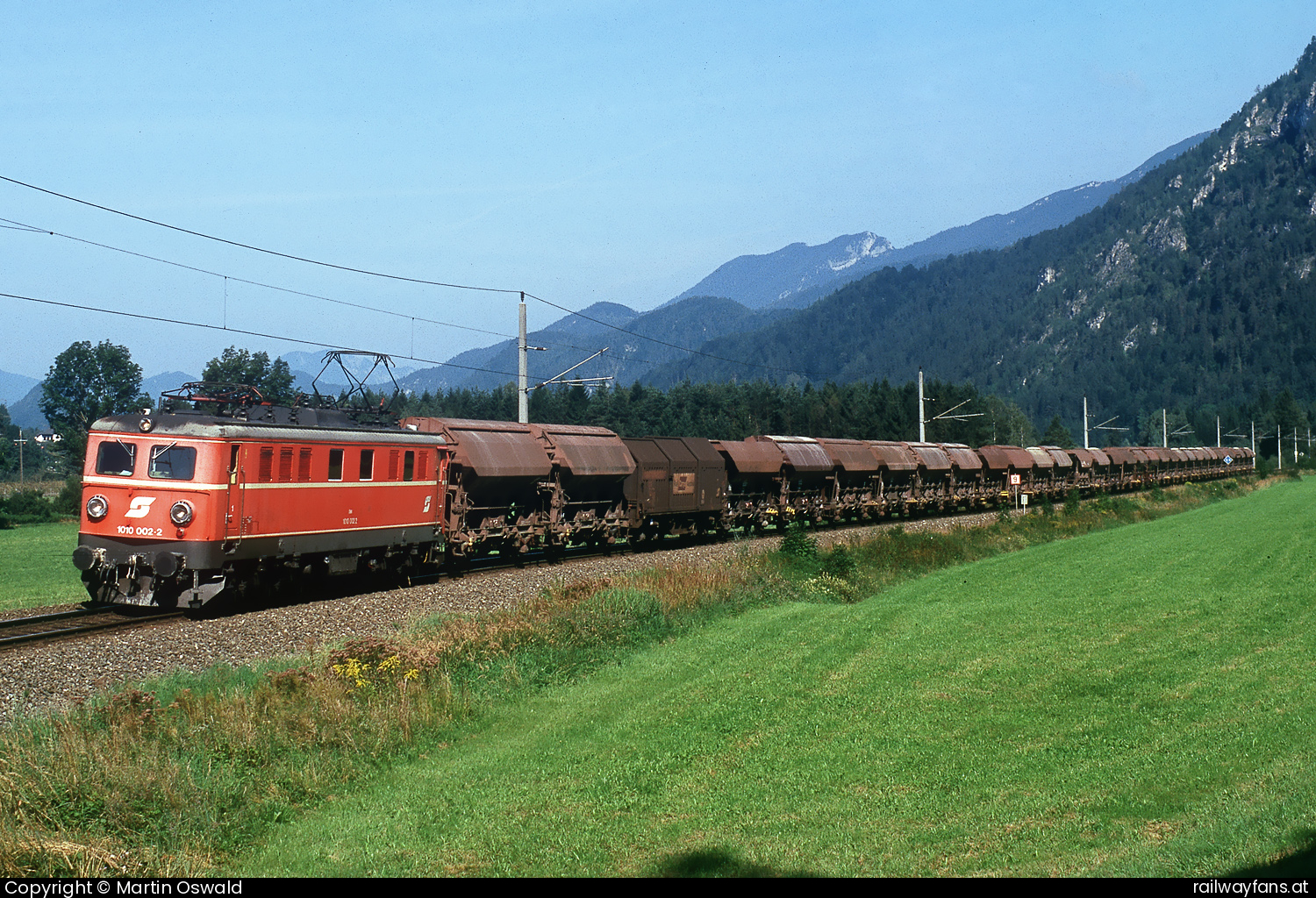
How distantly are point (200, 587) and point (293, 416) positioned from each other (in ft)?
15.4

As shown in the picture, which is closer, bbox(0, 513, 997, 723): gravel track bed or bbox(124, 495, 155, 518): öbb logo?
bbox(0, 513, 997, 723): gravel track bed

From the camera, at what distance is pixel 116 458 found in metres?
21.2

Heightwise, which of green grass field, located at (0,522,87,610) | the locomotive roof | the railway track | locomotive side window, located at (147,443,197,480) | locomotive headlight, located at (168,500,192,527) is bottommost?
green grass field, located at (0,522,87,610)

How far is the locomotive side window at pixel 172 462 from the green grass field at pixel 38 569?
226 inches

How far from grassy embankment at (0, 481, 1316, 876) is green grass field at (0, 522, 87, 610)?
567 inches

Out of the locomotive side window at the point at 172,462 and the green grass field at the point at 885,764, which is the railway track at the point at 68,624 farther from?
the green grass field at the point at 885,764

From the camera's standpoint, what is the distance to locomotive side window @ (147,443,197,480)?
67.8 ft

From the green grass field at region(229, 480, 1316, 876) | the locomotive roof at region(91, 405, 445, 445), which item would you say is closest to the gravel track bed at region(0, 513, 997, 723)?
the locomotive roof at region(91, 405, 445, 445)

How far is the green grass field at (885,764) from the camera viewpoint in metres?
7.88

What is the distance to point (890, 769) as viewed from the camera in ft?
32.7

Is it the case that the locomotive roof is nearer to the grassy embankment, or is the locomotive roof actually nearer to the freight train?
the freight train

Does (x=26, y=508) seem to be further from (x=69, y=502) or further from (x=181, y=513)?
(x=181, y=513)

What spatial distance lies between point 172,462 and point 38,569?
64.0 feet

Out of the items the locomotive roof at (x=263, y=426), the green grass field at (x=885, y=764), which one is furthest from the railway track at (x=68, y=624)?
the green grass field at (x=885, y=764)
